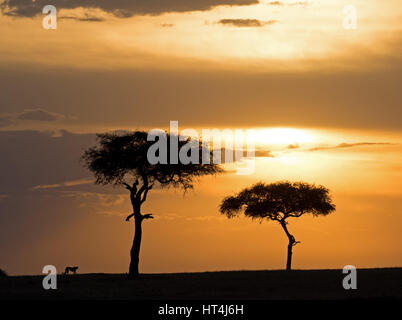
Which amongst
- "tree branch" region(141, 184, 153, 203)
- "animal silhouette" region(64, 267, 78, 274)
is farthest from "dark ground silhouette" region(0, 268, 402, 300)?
"animal silhouette" region(64, 267, 78, 274)

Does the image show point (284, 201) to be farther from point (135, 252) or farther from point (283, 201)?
point (135, 252)

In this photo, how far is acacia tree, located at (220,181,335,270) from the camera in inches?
3674

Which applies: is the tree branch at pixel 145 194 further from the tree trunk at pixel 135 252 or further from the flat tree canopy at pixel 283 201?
the flat tree canopy at pixel 283 201

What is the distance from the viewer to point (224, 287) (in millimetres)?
59125

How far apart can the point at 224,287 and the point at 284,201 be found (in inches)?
1388

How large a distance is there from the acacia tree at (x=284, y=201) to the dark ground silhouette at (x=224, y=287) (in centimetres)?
2248

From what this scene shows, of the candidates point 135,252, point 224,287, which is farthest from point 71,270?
point 224,287

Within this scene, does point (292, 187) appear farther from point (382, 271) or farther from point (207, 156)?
point (382, 271)

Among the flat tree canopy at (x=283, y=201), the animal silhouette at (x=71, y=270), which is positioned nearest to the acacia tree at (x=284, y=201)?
the flat tree canopy at (x=283, y=201)

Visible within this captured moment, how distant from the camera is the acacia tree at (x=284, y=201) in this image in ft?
306
